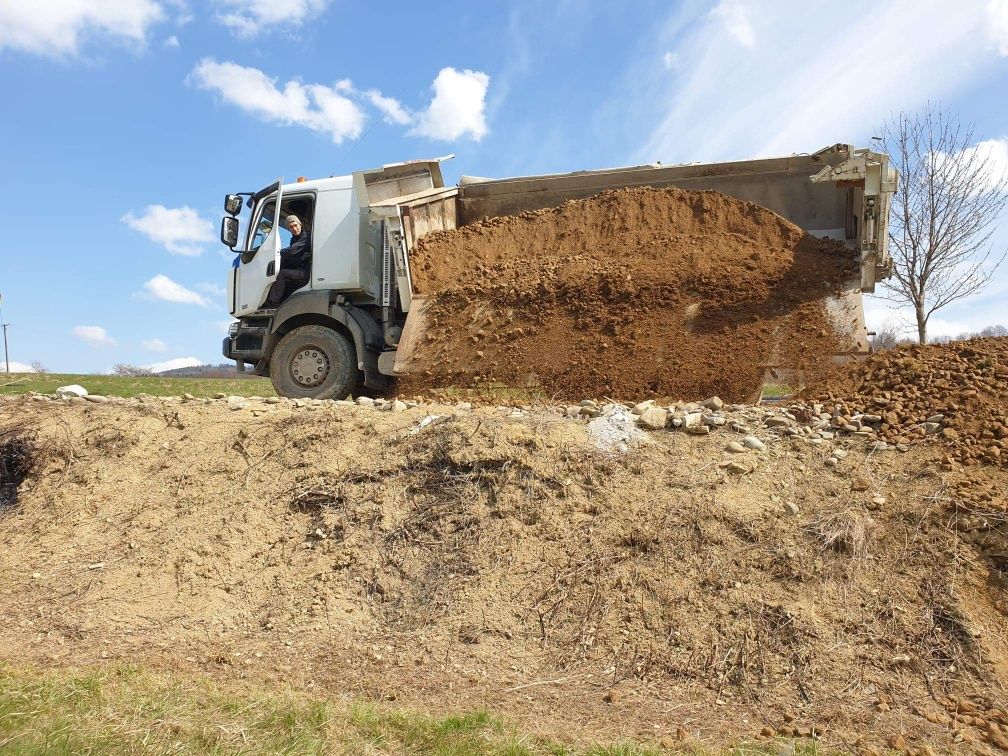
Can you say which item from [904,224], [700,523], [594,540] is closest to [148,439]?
[594,540]

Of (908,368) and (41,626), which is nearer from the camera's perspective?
(41,626)

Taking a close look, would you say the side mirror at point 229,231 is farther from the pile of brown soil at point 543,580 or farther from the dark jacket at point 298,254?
the pile of brown soil at point 543,580

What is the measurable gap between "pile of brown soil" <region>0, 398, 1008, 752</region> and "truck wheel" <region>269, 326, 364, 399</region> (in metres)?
2.61

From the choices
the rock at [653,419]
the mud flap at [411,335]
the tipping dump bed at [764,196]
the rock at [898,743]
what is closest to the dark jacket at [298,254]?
the tipping dump bed at [764,196]

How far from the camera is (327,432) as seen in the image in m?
5.67

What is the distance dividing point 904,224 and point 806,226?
7375 millimetres

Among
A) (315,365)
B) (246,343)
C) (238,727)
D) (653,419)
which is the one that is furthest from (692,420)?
(246,343)

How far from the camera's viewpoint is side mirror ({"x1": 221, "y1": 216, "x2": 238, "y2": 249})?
365 inches

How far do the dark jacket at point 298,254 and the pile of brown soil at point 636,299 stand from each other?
1.73 m

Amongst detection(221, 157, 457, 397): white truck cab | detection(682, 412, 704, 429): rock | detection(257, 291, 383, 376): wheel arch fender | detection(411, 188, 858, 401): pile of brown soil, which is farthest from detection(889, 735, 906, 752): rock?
detection(257, 291, 383, 376): wheel arch fender

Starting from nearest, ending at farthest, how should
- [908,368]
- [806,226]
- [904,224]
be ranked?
[908,368] → [806,226] → [904,224]

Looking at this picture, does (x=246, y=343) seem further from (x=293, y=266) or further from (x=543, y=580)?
(x=543, y=580)

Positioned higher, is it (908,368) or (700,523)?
(908,368)

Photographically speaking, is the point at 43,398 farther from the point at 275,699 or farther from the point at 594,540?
the point at 594,540
